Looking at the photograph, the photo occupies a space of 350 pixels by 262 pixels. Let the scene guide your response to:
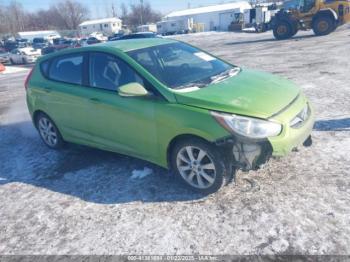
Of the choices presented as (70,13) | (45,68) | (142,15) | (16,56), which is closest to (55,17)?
(70,13)

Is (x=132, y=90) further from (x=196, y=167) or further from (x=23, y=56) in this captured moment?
(x=23, y=56)

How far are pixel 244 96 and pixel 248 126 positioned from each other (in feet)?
1.53

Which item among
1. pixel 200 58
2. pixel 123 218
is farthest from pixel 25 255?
pixel 200 58

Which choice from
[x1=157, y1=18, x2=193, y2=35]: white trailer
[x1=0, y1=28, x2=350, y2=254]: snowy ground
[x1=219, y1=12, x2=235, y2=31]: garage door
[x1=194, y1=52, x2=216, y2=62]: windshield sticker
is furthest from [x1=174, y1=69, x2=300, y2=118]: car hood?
[x1=219, y1=12, x2=235, y2=31]: garage door

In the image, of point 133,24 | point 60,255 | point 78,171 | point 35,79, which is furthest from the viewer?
point 133,24

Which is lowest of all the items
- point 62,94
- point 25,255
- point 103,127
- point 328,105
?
point 25,255

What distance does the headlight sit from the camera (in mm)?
3334

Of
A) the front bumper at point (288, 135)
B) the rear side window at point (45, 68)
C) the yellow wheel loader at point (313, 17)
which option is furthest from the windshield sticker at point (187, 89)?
the yellow wheel loader at point (313, 17)

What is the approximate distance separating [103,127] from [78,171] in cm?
83

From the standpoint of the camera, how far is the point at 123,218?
11.6ft

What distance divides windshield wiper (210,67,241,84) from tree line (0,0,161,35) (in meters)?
90.8

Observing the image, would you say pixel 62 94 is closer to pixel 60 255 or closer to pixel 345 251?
pixel 60 255

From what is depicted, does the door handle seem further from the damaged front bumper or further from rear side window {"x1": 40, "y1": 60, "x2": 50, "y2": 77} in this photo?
the damaged front bumper

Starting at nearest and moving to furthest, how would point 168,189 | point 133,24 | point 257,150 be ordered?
→ point 257,150, point 168,189, point 133,24
